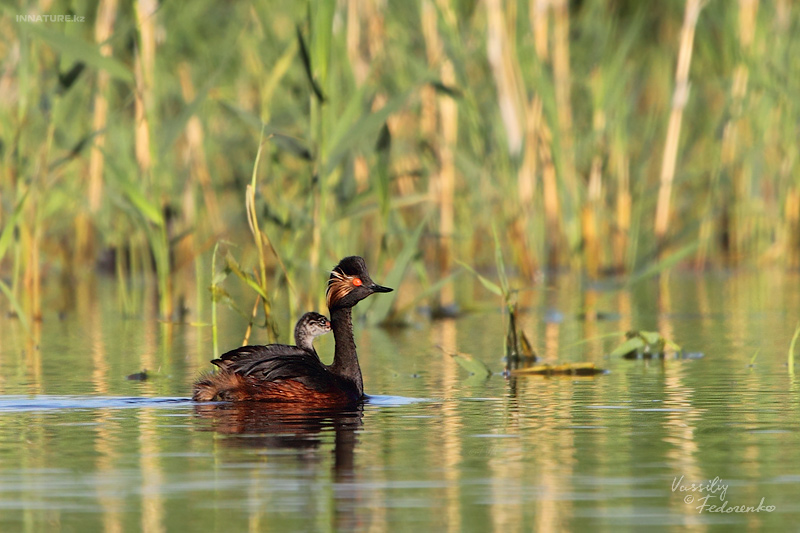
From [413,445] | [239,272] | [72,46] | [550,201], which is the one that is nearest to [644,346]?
[239,272]

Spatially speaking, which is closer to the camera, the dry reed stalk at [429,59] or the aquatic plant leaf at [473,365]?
the aquatic plant leaf at [473,365]

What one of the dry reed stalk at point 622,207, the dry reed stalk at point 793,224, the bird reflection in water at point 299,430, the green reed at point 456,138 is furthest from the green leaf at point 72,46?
the dry reed stalk at point 793,224

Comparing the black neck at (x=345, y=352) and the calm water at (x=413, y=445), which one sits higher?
the black neck at (x=345, y=352)

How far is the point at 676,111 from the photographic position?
583 inches

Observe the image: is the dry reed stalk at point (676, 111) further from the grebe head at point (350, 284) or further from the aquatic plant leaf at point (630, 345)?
the grebe head at point (350, 284)

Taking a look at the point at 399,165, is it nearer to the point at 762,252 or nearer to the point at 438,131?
the point at 438,131

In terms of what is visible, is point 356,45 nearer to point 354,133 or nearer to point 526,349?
point 354,133

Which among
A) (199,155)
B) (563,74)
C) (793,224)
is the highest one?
(563,74)

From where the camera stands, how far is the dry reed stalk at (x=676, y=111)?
14180 mm

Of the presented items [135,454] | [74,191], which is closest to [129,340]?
[74,191]

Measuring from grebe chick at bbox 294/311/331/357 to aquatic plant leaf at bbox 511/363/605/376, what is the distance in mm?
1214

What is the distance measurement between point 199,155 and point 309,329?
8039 millimetres

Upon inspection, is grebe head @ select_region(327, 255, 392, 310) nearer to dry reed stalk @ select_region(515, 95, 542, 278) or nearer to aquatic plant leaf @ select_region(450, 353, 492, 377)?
aquatic plant leaf @ select_region(450, 353, 492, 377)

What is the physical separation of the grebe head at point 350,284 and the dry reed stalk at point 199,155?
725 cm
